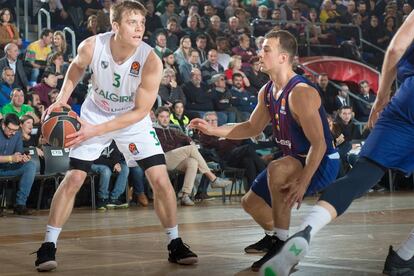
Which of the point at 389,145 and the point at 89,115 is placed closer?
the point at 389,145

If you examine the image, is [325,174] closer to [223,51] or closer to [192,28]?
[223,51]

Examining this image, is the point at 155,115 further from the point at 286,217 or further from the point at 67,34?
the point at 286,217

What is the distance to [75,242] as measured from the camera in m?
6.71

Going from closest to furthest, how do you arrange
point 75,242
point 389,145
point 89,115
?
point 389,145 < point 89,115 < point 75,242

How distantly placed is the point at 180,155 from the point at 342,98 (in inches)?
200

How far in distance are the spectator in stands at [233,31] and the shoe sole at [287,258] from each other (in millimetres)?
13420

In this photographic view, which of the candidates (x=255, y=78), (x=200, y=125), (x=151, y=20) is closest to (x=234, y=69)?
(x=255, y=78)

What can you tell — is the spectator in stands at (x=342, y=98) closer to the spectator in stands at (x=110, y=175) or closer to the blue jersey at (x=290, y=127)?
the spectator in stands at (x=110, y=175)

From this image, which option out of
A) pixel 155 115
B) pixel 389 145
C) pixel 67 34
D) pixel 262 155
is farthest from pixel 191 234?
pixel 67 34

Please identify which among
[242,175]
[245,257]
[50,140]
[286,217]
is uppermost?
[50,140]

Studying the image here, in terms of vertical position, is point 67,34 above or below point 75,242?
above

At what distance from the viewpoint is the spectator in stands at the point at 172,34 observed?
1544 cm

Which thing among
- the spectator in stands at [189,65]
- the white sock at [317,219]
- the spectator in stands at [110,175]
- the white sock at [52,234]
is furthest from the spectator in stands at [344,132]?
the white sock at [317,219]

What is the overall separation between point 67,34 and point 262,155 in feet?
14.6
